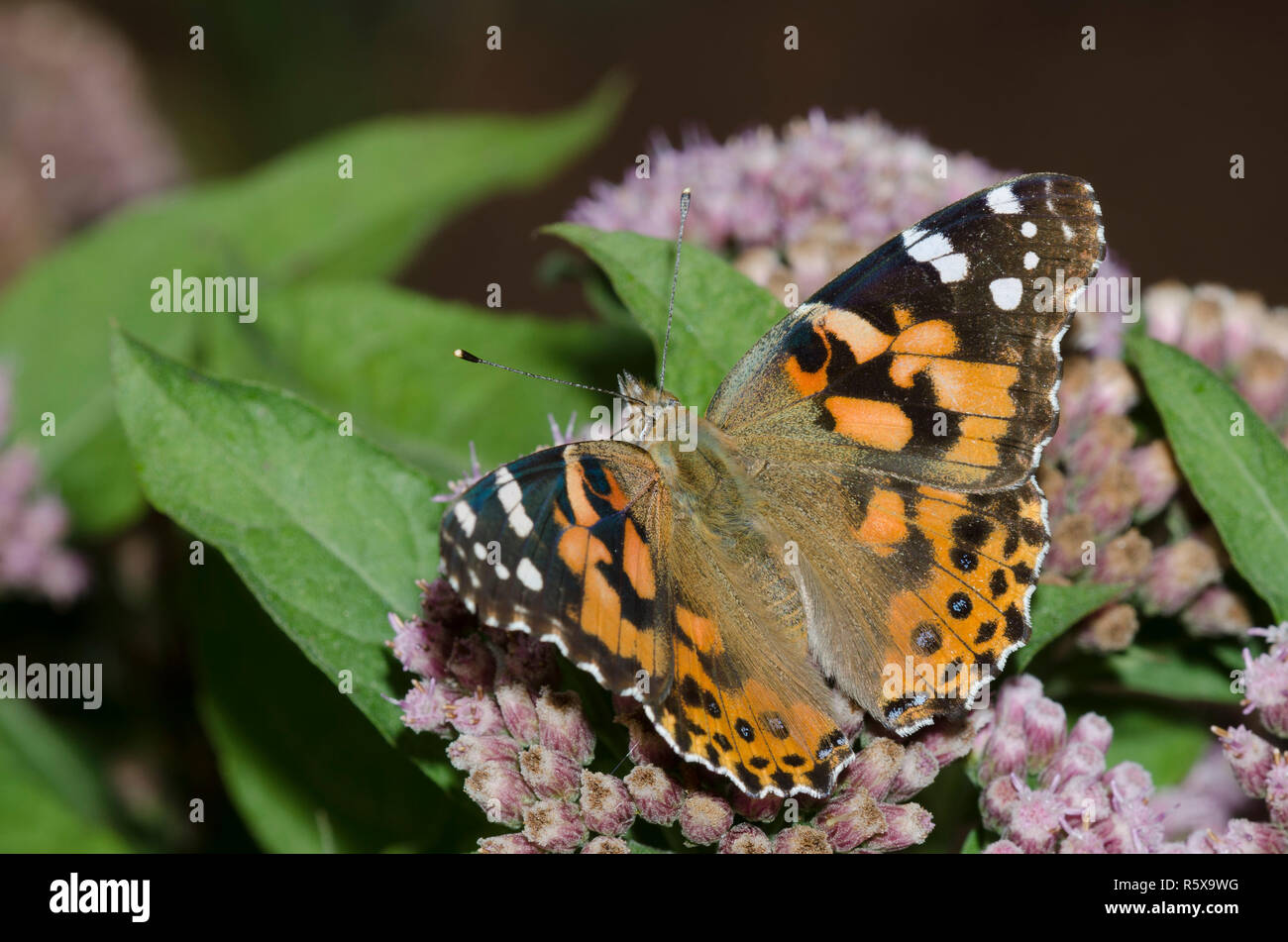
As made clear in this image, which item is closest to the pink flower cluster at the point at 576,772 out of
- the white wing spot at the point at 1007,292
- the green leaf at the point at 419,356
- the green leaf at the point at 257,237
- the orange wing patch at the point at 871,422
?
the orange wing patch at the point at 871,422

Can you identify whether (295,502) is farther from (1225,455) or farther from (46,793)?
(1225,455)

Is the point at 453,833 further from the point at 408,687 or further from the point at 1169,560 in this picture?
the point at 1169,560

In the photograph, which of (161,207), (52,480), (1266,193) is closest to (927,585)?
(52,480)

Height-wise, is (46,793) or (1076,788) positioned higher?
(1076,788)

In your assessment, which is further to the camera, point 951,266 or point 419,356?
point 419,356

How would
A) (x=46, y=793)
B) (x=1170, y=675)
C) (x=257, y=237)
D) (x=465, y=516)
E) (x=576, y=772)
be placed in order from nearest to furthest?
1. (x=465, y=516)
2. (x=576, y=772)
3. (x=1170, y=675)
4. (x=46, y=793)
5. (x=257, y=237)

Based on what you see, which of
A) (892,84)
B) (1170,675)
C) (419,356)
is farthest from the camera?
(892,84)

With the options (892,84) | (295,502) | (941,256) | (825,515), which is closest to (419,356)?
(295,502)
